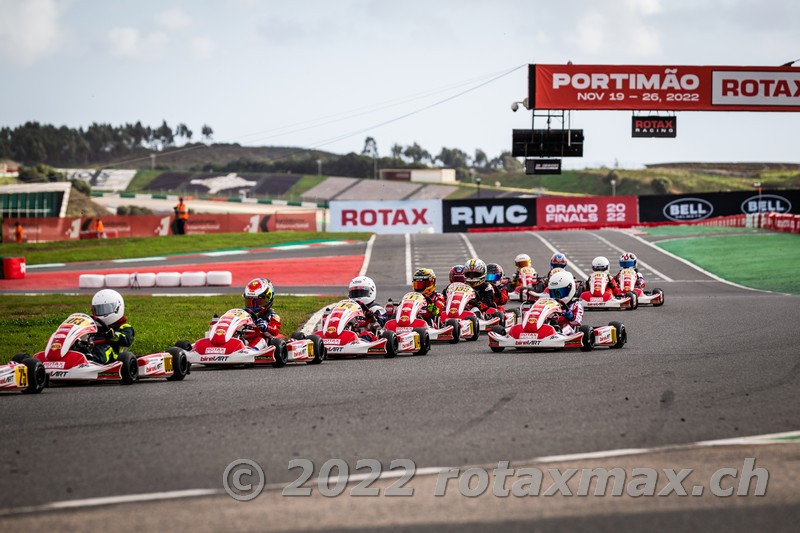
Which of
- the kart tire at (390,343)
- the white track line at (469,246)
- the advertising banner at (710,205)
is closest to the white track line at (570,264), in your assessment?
the white track line at (469,246)

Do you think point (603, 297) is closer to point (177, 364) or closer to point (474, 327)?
point (474, 327)

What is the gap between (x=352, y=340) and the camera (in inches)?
584

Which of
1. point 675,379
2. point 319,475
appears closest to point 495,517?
point 319,475

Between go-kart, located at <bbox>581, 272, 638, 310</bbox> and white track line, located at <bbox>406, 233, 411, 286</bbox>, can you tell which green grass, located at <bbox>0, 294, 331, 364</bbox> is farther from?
white track line, located at <bbox>406, 233, 411, 286</bbox>

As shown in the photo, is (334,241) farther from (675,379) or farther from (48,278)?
(675,379)

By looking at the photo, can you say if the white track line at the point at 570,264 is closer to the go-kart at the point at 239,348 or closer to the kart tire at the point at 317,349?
the kart tire at the point at 317,349

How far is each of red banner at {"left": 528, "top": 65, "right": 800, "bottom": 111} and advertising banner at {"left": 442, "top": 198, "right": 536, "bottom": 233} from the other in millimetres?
19269

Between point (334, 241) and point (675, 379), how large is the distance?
126 ft

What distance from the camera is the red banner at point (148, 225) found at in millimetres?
54094

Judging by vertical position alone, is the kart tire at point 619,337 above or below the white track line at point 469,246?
below

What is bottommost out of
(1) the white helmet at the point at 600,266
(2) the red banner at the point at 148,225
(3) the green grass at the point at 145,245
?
(1) the white helmet at the point at 600,266

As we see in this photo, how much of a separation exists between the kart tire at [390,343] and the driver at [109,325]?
3.65m

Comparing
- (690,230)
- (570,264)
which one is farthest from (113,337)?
(690,230)

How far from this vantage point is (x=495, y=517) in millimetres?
6266
